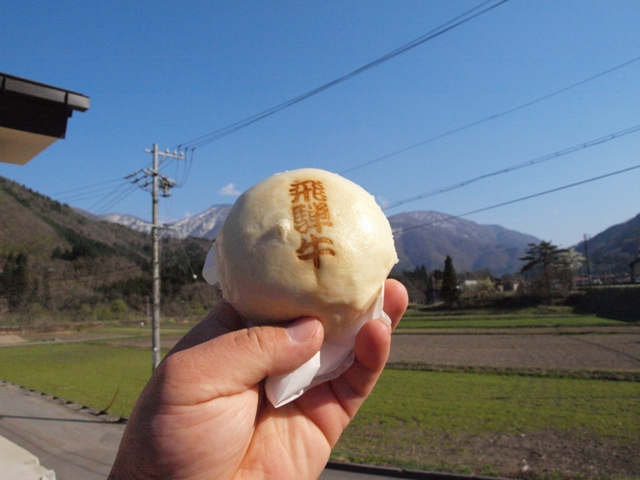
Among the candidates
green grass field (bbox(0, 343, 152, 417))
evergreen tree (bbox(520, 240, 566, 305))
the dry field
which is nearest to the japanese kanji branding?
green grass field (bbox(0, 343, 152, 417))

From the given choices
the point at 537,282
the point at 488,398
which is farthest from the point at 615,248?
the point at 488,398

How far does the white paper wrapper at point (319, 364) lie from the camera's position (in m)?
2.00

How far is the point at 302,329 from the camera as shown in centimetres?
196

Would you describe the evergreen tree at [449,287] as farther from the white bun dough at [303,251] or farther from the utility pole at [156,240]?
the white bun dough at [303,251]

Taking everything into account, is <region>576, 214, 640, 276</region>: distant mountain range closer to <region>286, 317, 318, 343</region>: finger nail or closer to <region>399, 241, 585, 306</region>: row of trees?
<region>399, 241, 585, 306</region>: row of trees

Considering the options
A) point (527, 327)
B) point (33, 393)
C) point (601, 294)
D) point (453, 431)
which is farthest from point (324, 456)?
point (601, 294)

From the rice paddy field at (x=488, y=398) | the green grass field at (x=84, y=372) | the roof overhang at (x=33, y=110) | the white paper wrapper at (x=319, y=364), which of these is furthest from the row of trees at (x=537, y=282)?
the white paper wrapper at (x=319, y=364)

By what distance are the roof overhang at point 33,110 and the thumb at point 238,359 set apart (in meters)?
6.31

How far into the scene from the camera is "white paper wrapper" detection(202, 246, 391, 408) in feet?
6.57

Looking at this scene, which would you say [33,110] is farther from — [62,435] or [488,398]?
[488,398]

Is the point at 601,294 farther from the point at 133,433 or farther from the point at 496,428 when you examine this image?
the point at 133,433

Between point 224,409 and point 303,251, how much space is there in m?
0.75

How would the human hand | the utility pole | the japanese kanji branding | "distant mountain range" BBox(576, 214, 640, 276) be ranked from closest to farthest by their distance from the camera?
the human hand, the japanese kanji branding, the utility pole, "distant mountain range" BBox(576, 214, 640, 276)

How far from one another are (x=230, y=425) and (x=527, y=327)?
48.5 metres
